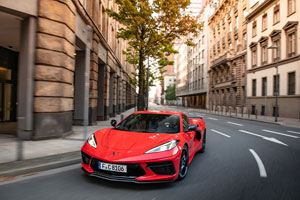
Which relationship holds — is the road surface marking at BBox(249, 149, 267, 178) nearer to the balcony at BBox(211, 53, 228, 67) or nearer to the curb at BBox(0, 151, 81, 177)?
the curb at BBox(0, 151, 81, 177)

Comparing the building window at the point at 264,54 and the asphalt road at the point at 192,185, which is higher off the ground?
the building window at the point at 264,54

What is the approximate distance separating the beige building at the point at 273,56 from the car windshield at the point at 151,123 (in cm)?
1778

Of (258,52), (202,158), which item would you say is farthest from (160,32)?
(258,52)

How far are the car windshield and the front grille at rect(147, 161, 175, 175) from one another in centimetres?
97

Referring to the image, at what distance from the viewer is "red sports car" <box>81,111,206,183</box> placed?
323cm

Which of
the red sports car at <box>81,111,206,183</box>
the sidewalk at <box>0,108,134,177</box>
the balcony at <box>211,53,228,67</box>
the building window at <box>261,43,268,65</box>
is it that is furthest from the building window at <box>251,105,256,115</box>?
the red sports car at <box>81,111,206,183</box>

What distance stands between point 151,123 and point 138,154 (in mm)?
1305

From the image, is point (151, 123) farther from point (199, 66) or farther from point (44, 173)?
point (199, 66)

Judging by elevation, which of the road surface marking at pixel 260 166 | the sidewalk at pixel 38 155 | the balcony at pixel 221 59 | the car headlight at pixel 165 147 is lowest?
the road surface marking at pixel 260 166

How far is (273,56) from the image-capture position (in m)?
25.4

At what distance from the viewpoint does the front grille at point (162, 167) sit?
329 centimetres

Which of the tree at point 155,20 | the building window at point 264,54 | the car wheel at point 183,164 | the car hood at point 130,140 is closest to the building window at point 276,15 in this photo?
the building window at point 264,54

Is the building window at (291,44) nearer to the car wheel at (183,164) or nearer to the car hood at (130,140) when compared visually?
the car wheel at (183,164)

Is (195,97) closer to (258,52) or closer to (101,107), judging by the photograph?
(258,52)
